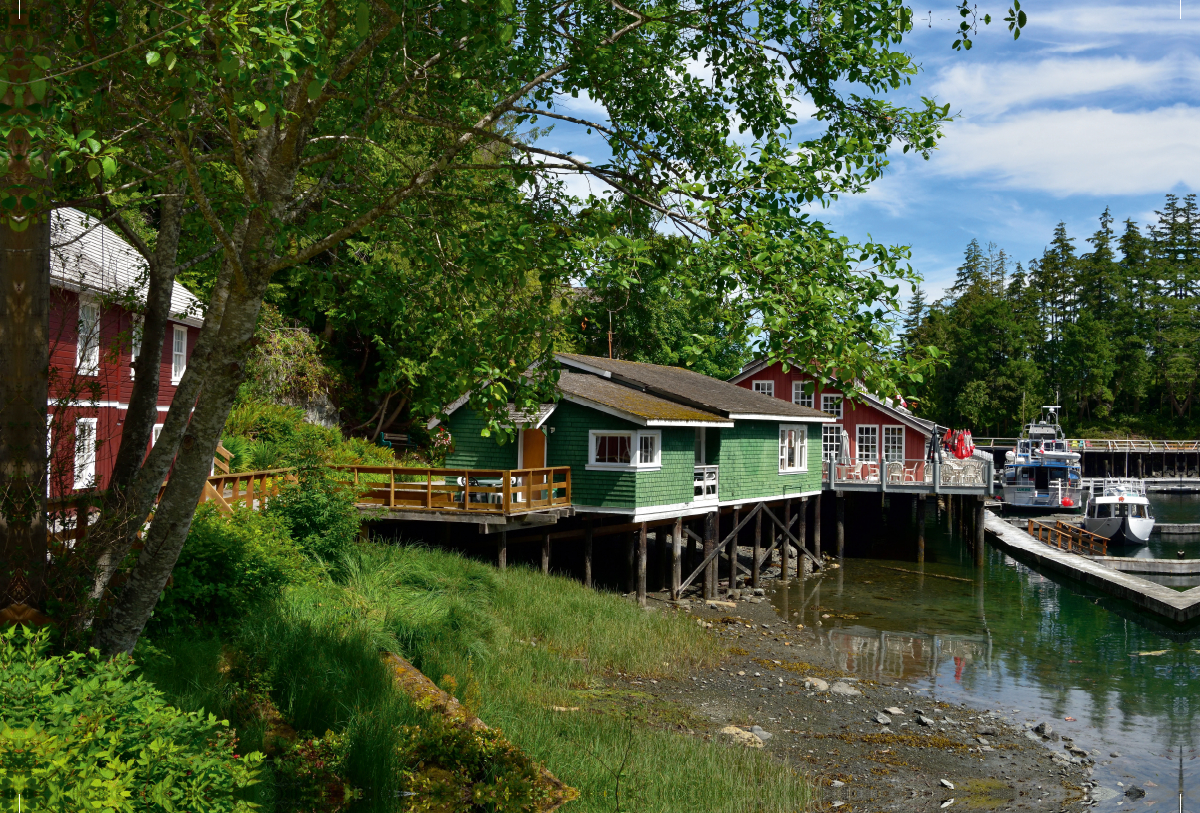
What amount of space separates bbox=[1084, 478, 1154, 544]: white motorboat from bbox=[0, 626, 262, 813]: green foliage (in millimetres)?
41876

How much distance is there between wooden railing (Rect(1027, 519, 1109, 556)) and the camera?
35.2m

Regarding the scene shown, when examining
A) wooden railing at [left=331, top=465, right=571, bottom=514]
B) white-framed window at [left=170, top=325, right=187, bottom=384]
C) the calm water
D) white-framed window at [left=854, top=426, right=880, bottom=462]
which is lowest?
the calm water

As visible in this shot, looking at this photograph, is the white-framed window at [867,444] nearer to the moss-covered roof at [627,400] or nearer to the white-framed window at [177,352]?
the moss-covered roof at [627,400]

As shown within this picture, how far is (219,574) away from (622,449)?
40.6 ft

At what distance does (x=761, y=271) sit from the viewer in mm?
6762

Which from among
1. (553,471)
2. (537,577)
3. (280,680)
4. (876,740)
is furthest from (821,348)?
(553,471)

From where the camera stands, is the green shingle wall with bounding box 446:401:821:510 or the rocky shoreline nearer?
the rocky shoreline

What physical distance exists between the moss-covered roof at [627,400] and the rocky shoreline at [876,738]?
6.45m

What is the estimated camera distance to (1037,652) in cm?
2091

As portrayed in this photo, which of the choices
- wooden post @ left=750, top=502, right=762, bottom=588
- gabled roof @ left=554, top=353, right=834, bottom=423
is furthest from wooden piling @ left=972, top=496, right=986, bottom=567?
wooden post @ left=750, top=502, right=762, bottom=588

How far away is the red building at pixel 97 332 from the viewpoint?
9305mm

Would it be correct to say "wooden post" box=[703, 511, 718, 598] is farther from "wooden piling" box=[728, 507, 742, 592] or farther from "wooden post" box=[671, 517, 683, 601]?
"wooden post" box=[671, 517, 683, 601]

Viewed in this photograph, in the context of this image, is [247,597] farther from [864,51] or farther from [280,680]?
[864,51]

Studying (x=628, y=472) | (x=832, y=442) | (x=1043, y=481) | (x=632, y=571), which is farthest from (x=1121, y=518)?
(x=628, y=472)
